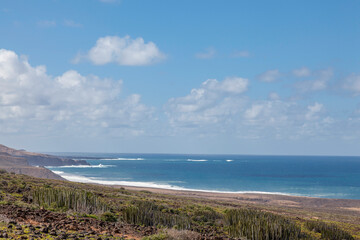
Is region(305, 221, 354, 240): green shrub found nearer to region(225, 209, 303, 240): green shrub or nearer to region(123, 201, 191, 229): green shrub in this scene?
region(225, 209, 303, 240): green shrub

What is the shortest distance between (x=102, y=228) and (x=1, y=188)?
14006mm

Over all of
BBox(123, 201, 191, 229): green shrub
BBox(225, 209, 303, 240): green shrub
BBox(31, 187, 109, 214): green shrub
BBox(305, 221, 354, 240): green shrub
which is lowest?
BBox(305, 221, 354, 240): green shrub

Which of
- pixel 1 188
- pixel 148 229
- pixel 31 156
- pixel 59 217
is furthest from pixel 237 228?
pixel 31 156

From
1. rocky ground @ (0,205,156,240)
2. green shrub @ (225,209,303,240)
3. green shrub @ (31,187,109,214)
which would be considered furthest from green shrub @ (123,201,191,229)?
rocky ground @ (0,205,156,240)

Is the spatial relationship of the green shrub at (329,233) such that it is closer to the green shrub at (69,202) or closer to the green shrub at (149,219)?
the green shrub at (149,219)

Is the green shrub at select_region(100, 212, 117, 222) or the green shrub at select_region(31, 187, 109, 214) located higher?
the green shrub at select_region(31, 187, 109, 214)

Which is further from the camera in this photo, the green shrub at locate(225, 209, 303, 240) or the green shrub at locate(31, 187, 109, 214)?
the green shrub at locate(31, 187, 109, 214)

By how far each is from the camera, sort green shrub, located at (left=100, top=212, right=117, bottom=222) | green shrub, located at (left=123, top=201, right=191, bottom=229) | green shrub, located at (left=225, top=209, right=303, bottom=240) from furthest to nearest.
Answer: green shrub, located at (left=123, top=201, right=191, bottom=229), green shrub, located at (left=225, top=209, right=303, bottom=240), green shrub, located at (left=100, top=212, right=117, bottom=222)

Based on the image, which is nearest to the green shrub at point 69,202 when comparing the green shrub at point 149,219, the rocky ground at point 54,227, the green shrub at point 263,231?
the green shrub at point 149,219

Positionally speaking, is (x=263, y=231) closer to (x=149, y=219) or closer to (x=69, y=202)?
(x=149, y=219)

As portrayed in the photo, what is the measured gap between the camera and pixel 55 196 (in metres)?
20.0

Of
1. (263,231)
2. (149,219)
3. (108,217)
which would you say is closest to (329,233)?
(263,231)

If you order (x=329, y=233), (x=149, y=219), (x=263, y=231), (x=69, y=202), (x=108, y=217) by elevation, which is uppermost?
(x=69, y=202)

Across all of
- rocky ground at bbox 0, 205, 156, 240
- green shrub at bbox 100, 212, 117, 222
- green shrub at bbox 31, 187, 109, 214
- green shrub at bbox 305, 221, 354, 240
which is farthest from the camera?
green shrub at bbox 305, 221, 354, 240
